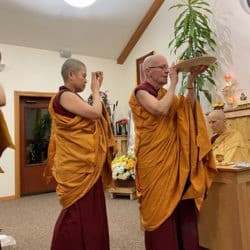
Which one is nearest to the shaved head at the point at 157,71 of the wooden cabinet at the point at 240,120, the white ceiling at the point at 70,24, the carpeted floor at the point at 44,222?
the carpeted floor at the point at 44,222

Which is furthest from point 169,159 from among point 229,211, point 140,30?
point 140,30

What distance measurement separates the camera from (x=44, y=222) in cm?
324

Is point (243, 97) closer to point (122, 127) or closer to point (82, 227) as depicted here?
point (122, 127)

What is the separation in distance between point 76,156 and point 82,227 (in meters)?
0.38

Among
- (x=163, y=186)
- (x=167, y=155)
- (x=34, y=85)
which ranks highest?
(x=34, y=85)

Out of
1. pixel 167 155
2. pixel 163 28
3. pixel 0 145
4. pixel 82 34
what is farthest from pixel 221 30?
pixel 0 145

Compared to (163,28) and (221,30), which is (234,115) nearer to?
(221,30)

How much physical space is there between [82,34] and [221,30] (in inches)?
89.9

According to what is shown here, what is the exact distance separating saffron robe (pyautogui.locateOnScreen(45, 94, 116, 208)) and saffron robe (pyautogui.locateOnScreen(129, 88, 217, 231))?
0.76 feet

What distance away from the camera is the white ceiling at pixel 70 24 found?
174 inches

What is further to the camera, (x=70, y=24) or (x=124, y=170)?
(x=70, y=24)

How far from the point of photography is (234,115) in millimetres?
3068

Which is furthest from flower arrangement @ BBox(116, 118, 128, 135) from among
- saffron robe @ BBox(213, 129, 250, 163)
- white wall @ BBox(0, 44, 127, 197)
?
saffron robe @ BBox(213, 129, 250, 163)

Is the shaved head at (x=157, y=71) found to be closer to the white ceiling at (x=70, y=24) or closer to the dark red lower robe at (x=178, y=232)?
the dark red lower robe at (x=178, y=232)
